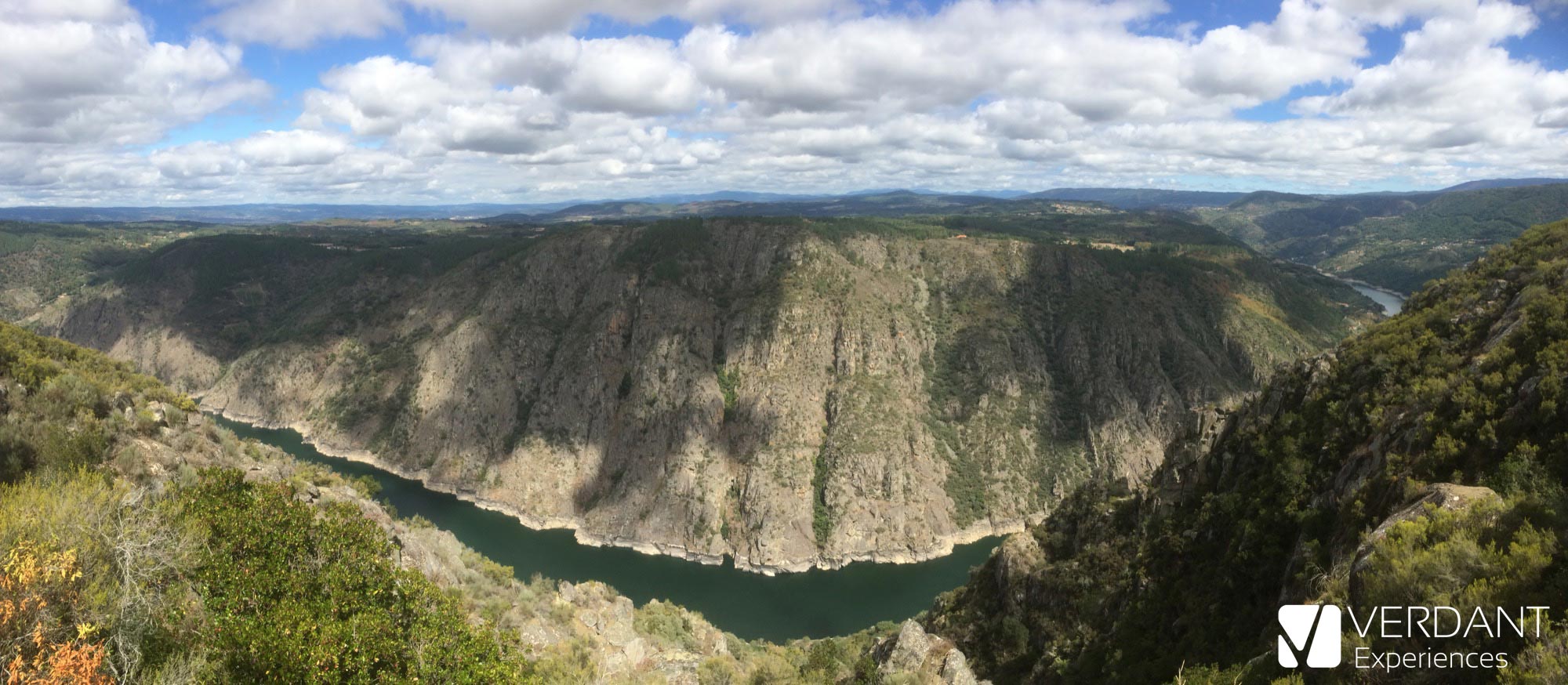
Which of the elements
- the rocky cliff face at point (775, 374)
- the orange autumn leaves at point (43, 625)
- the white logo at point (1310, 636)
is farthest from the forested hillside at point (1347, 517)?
the rocky cliff face at point (775, 374)

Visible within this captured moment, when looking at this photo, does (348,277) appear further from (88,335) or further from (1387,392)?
(1387,392)

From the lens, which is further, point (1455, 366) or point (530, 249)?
point (530, 249)

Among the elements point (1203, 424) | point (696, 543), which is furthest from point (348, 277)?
point (1203, 424)

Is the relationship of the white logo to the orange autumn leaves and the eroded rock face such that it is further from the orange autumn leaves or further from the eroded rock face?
the orange autumn leaves

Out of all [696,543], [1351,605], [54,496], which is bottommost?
[696,543]

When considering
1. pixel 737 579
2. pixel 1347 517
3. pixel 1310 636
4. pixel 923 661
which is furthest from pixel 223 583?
pixel 737 579
